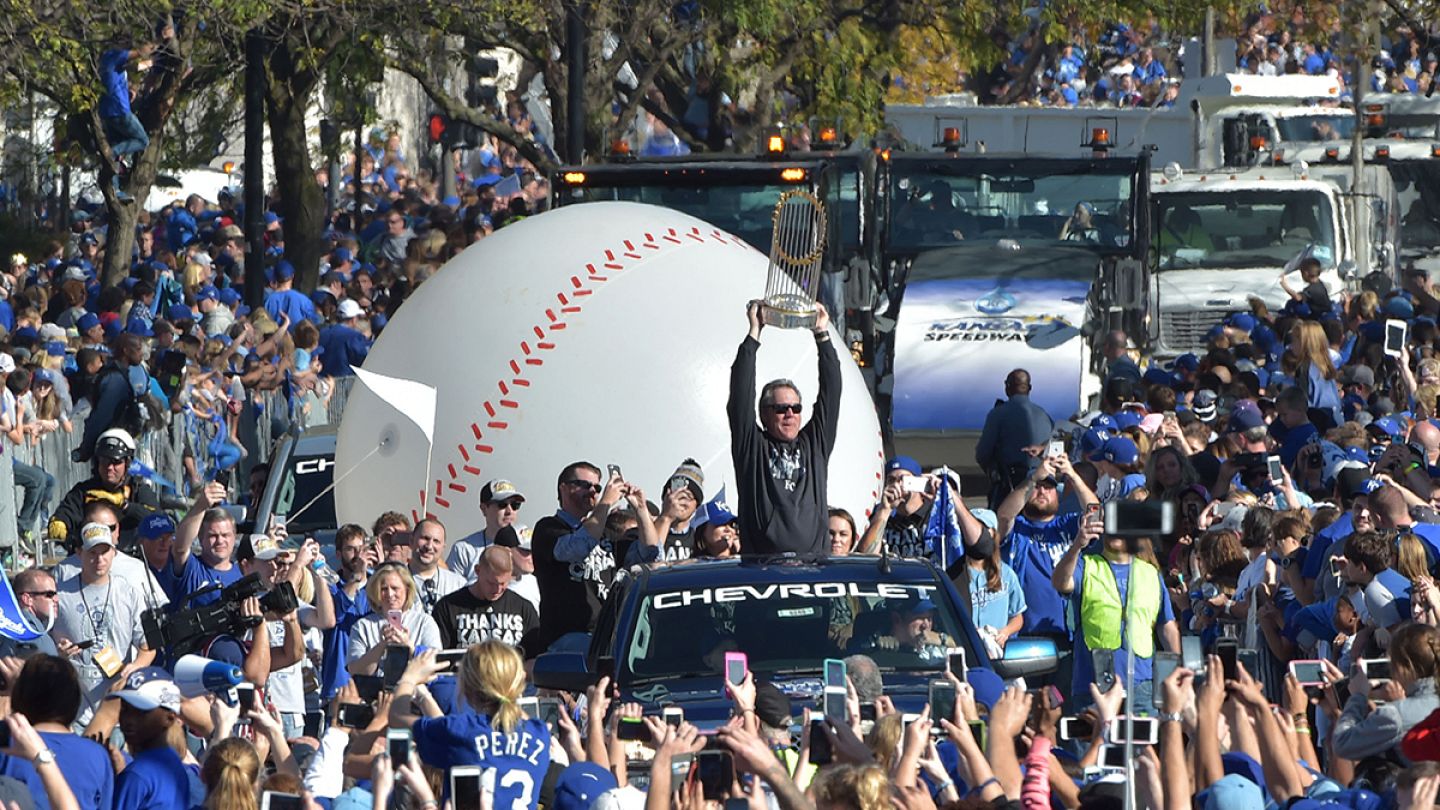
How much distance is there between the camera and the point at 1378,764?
768 centimetres

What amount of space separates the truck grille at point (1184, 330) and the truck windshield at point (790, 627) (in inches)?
632

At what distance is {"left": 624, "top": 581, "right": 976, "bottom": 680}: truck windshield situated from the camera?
9828 millimetres

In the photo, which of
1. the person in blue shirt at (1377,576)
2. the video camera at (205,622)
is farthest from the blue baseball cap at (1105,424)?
the video camera at (205,622)

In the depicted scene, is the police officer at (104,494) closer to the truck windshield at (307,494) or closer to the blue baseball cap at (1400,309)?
the truck windshield at (307,494)

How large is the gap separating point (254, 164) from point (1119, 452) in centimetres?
1098

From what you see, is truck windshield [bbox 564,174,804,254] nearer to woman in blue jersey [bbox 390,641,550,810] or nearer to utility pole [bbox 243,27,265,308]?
utility pole [bbox 243,27,265,308]

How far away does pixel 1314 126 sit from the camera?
110ft

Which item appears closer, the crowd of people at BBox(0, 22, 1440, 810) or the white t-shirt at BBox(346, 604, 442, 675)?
the crowd of people at BBox(0, 22, 1440, 810)

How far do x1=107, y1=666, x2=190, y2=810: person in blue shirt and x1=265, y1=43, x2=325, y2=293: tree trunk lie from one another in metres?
19.4

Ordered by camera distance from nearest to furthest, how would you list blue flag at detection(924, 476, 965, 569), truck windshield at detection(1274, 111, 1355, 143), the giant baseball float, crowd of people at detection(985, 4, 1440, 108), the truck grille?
blue flag at detection(924, 476, 965, 569)
the giant baseball float
the truck grille
truck windshield at detection(1274, 111, 1355, 143)
crowd of people at detection(985, 4, 1440, 108)

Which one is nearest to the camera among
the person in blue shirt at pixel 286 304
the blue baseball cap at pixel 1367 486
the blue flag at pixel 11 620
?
the blue flag at pixel 11 620

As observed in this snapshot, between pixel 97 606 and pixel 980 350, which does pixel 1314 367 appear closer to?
pixel 980 350

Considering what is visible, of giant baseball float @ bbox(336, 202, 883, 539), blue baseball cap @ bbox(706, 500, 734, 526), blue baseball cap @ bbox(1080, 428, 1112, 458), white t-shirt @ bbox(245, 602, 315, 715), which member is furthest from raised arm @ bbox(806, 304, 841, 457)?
blue baseball cap @ bbox(1080, 428, 1112, 458)

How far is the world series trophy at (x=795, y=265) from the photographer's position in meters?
12.4
